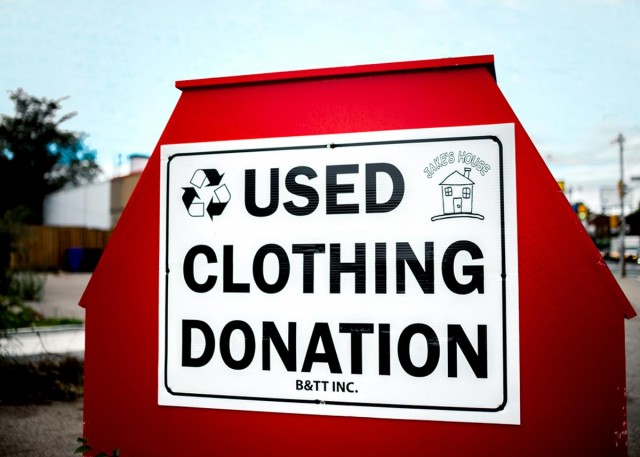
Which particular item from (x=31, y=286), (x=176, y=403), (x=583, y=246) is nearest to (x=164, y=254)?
(x=176, y=403)

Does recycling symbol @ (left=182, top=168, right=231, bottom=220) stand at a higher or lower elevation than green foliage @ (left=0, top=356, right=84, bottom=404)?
higher

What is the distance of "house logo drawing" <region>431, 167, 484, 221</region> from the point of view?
2002 mm

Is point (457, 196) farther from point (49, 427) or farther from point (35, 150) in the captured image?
point (35, 150)

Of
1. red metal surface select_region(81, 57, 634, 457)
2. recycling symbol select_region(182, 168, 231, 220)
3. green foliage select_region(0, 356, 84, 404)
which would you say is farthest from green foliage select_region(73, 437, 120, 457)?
green foliage select_region(0, 356, 84, 404)

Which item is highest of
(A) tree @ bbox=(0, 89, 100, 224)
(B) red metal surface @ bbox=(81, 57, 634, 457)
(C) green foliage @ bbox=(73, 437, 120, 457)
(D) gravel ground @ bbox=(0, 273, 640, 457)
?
(A) tree @ bbox=(0, 89, 100, 224)

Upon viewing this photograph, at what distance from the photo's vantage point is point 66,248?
32.2 meters

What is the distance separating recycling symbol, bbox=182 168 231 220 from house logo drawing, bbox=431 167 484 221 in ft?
2.64

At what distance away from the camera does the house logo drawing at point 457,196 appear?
200 cm

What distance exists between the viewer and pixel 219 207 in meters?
2.21

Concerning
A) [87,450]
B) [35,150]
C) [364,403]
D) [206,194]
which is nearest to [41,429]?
[87,450]

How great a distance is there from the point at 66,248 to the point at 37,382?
94.6 feet

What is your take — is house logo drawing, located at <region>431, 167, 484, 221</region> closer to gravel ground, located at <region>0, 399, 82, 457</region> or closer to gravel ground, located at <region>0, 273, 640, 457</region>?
gravel ground, located at <region>0, 273, 640, 457</region>

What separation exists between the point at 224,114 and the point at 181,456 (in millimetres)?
1318

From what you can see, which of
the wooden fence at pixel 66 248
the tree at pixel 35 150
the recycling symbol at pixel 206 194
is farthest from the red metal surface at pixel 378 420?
the tree at pixel 35 150
